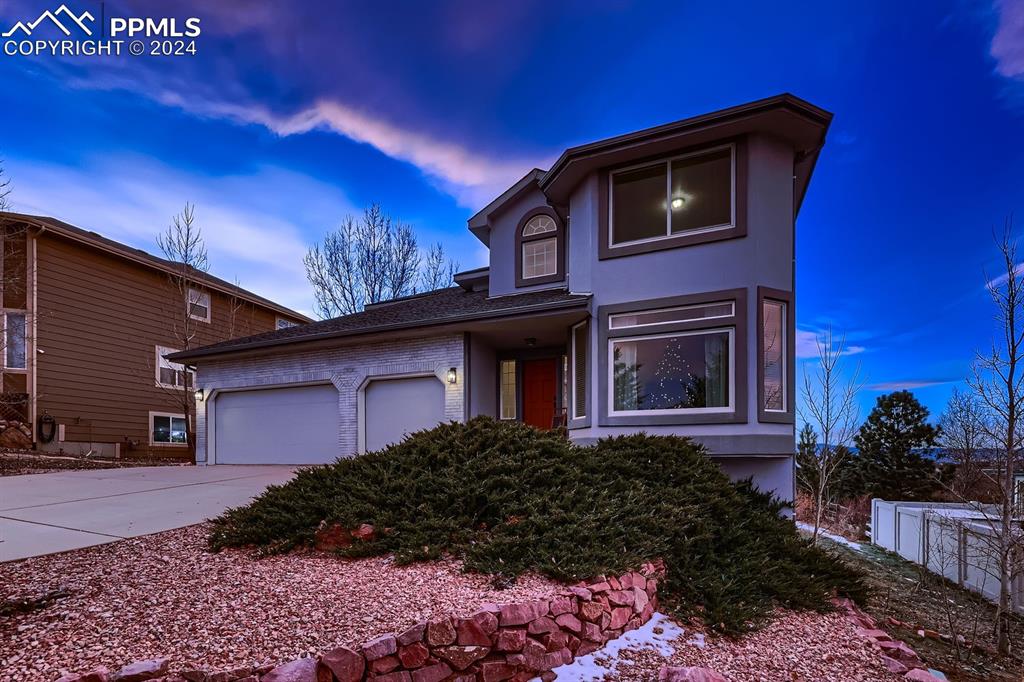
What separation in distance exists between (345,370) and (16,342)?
9.69 m

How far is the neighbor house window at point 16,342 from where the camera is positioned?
538 inches

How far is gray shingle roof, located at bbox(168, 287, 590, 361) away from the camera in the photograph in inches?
360

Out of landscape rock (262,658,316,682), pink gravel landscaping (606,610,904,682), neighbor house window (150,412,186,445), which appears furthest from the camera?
neighbor house window (150,412,186,445)

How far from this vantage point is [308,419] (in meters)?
11.7

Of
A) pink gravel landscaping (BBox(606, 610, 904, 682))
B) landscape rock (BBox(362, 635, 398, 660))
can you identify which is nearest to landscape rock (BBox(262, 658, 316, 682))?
landscape rock (BBox(362, 635, 398, 660))

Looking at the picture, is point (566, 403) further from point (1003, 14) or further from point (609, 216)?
point (1003, 14)

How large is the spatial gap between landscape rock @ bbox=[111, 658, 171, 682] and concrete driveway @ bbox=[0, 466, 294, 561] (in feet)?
9.24

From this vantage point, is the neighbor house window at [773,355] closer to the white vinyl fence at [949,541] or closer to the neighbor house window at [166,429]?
the white vinyl fence at [949,541]

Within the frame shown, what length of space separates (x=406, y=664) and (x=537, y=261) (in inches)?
338

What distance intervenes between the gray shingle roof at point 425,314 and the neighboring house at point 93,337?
4217 millimetres

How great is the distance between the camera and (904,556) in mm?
12078

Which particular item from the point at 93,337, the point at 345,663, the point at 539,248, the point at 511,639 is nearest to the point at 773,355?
the point at 539,248

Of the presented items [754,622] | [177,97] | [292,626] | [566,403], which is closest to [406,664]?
[292,626]

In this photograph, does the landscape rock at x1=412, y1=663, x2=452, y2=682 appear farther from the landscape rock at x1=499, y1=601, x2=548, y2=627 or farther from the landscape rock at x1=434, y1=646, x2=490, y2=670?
the landscape rock at x1=499, y1=601, x2=548, y2=627
